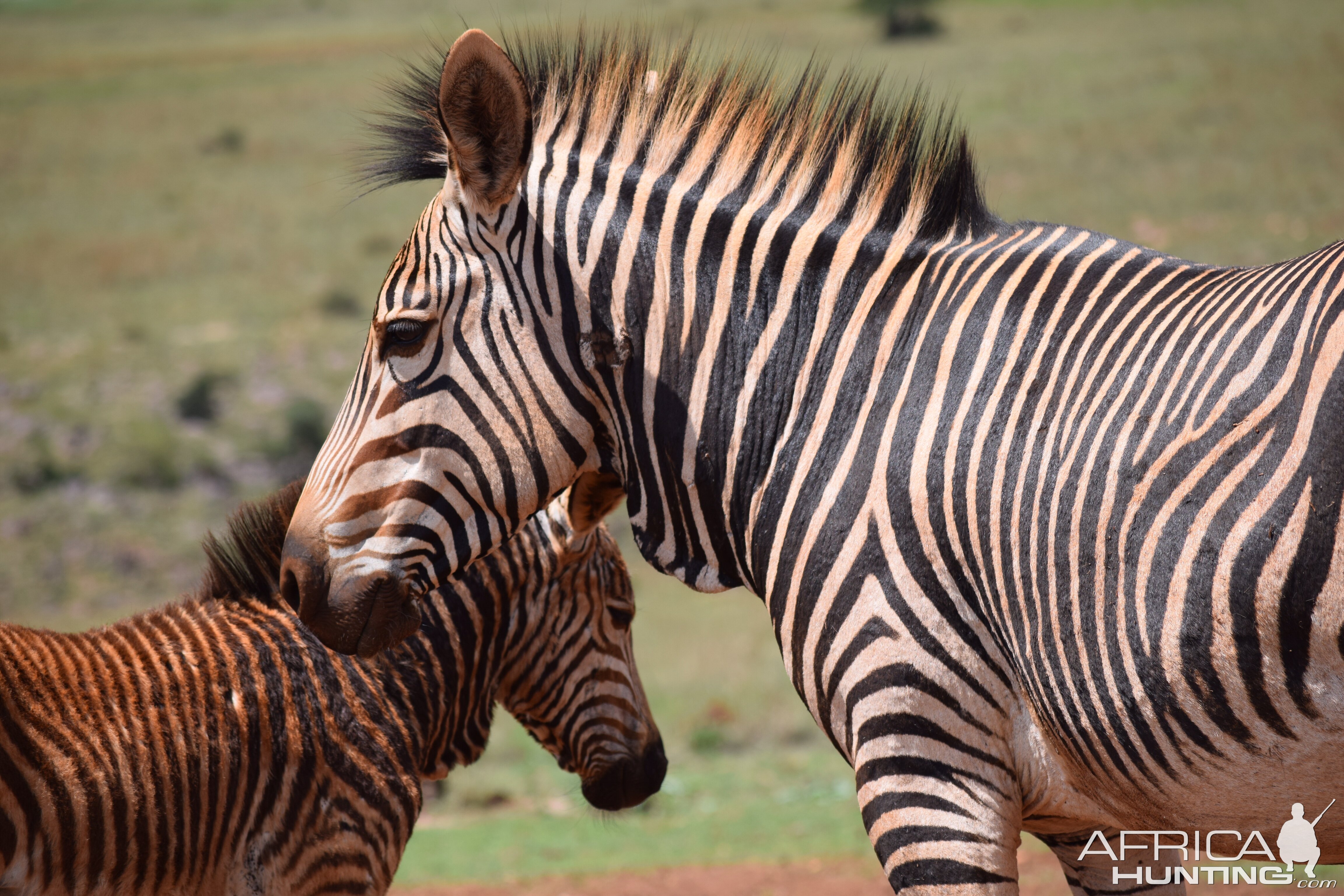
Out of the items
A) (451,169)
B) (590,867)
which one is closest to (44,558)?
(590,867)

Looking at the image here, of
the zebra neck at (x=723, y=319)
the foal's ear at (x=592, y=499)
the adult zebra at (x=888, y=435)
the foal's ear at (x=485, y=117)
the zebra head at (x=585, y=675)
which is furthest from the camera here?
the zebra head at (x=585, y=675)

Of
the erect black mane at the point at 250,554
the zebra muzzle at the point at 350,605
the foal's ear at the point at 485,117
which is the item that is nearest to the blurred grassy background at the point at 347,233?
the foal's ear at the point at 485,117

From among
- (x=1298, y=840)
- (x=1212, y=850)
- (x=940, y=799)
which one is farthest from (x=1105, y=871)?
(x=940, y=799)

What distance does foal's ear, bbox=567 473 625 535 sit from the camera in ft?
11.1

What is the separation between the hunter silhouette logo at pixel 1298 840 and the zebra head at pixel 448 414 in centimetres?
189

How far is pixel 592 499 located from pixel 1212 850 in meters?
1.95

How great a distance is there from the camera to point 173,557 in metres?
19.3

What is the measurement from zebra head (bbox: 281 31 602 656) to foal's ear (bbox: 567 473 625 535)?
47 centimetres

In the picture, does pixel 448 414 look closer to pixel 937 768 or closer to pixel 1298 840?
pixel 937 768

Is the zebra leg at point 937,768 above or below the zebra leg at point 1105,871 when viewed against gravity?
above

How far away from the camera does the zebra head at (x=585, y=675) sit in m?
4.81

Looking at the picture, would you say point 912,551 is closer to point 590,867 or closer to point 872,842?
point 872,842

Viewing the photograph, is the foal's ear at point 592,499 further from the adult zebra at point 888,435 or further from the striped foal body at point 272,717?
the striped foal body at point 272,717

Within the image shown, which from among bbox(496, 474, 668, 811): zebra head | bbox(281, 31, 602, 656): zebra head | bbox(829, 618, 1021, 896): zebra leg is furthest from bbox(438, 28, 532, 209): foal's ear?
bbox(496, 474, 668, 811): zebra head
